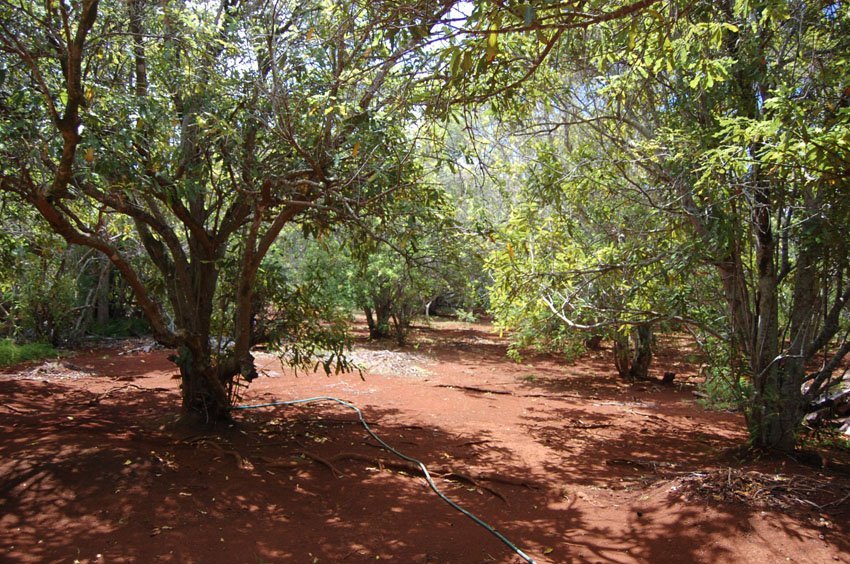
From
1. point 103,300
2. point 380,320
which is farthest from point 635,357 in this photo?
point 103,300

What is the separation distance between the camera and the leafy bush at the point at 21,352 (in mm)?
11016

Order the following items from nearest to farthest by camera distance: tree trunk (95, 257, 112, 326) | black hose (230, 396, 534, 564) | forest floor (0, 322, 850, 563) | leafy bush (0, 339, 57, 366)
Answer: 1. forest floor (0, 322, 850, 563)
2. black hose (230, 396, 534, 564)
3. leafy bush (0, 339, 57, 366)
4. tree trunk (95, 257, 112, 326)

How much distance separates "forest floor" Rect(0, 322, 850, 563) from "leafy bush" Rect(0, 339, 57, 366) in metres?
1.89

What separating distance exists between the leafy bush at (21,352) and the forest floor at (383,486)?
1.89m

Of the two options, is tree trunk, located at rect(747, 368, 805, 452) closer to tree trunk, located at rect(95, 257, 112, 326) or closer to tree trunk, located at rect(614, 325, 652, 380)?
tree trunk, located at rect(614, 325, 652, 380)

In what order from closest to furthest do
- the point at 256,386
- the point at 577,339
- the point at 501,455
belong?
the point at 501,455 → the point at 256,386 → the point at 577,339

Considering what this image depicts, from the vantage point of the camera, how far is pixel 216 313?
697 centimetres

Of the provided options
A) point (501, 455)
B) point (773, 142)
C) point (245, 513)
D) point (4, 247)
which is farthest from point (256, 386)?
point (773, 142)

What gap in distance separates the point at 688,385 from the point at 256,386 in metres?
9.07

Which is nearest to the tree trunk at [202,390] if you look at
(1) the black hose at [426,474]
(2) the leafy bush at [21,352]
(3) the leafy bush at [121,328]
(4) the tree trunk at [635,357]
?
(1) the black hose at [426,474]

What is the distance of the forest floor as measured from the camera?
4012mm

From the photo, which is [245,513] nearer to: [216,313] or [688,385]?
[216,313]

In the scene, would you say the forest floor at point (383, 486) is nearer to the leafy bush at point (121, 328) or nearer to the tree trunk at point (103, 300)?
the tree trunk at point (103, 300)

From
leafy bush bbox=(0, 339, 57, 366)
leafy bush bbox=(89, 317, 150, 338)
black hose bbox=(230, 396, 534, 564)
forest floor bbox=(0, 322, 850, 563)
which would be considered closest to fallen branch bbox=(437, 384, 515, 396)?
forest floor bbox=(0, 322, 850, 563)
